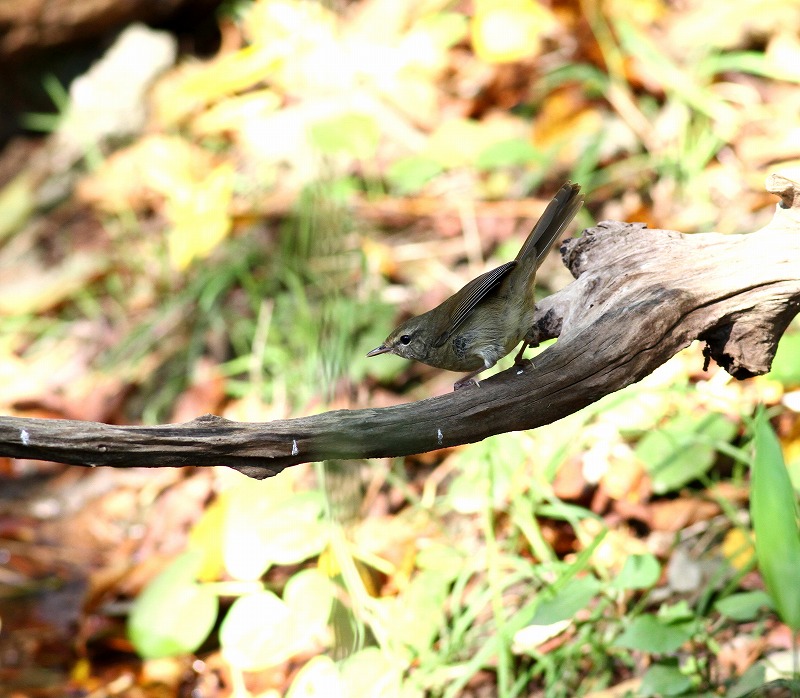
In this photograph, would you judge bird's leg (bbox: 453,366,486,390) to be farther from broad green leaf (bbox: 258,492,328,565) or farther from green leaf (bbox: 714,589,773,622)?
green leaf (bbox: 714,589,773,622)

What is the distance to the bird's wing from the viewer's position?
2471 millimetres

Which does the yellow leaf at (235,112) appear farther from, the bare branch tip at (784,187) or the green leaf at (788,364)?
the bare branch tip at (784,187)

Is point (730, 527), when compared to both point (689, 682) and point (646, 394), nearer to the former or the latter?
point (646, 394)

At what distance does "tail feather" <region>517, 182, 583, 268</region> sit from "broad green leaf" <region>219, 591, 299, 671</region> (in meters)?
1.35

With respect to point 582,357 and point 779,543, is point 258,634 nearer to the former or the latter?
point 582,357

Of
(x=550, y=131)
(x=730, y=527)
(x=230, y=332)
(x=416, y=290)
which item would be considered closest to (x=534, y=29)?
(x=550, y=131)

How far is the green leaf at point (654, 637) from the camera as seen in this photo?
253 cm

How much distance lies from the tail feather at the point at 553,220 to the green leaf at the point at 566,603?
922 mm

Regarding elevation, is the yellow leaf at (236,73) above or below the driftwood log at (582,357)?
above

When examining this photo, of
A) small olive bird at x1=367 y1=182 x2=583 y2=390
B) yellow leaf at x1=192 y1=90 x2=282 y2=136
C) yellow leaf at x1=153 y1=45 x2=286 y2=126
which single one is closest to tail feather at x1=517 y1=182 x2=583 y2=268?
small olive bird at x1=367 y1=182 x2=583 y2=390

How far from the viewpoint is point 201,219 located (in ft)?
16.6

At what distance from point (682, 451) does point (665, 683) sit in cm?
104

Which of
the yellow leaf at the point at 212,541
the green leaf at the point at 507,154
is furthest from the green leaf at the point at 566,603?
the green leaf at the point at 507,154

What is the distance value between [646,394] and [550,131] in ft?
8.03
